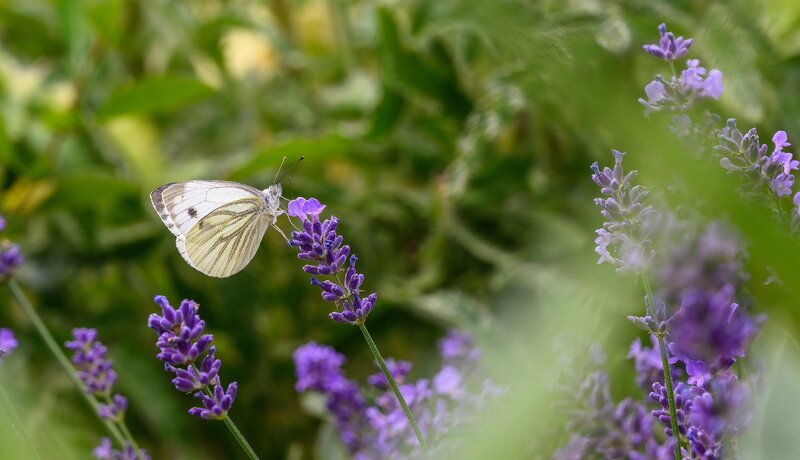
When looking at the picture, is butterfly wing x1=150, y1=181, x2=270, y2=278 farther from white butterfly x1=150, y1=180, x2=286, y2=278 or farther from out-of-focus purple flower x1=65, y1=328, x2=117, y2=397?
out-of-focus purple flower x1=65, y1=328, x2=117, y2=397

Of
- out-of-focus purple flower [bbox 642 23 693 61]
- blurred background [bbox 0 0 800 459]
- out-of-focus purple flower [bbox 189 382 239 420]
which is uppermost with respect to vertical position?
blurred background [bbox 0 0 800 459]

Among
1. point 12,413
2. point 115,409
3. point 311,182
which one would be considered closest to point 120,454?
point 115,409

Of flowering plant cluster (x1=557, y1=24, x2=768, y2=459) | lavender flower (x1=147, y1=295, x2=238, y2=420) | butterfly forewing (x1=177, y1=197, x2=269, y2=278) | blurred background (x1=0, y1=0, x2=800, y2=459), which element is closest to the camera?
flowering plant cluster (x1=557, y1=24, x2=768, y2=459)

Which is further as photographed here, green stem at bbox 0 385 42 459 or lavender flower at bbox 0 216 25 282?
lavender flower at bbox 0 216 25 282

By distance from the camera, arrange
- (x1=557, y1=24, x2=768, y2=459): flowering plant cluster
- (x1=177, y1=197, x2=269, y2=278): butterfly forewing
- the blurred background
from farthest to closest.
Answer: the blurred background
(x1=177, y1=197, x2=269, y2=278): butterfly forewing
(x1=557, y1=24, x2=768, y2=459): flowering plant cluster

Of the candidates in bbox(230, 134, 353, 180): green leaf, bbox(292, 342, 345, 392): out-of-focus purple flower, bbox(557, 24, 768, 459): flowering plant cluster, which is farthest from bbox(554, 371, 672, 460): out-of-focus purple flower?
bbox(230, 134, 353, 180): green leaf

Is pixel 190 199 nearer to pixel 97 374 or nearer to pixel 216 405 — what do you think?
pixel 97 374

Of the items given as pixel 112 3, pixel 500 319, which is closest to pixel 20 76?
pixel 112 3

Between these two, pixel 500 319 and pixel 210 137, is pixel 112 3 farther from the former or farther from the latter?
pixel 500 319
